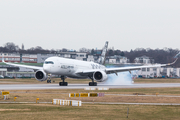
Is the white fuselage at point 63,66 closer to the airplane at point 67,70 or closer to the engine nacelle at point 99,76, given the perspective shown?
the airplane at point 67,70

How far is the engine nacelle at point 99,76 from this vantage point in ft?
222

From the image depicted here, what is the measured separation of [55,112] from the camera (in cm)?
2672

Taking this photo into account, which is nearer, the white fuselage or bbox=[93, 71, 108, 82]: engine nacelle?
the white fuselage

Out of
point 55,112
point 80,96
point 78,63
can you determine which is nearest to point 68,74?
point 78,63

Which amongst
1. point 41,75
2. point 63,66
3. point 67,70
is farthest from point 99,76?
point 41,75

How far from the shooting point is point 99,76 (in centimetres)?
6825

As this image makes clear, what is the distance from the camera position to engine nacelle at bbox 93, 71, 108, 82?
67.6m

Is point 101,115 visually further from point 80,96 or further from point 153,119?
point 80,96

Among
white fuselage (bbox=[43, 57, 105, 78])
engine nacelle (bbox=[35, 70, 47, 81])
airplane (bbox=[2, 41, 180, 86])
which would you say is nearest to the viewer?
white fuselage (bbox=[43, 57, 105, 78])

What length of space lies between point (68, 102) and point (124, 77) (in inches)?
2566

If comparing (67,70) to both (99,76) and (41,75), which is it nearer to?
(41,75)

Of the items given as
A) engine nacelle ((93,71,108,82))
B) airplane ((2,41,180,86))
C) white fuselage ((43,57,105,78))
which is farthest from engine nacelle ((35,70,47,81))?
engine nacelle ((93,71,108,82))

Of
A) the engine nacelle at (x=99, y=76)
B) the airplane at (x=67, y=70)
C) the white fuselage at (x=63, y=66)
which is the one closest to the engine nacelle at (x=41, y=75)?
the airplane at (x=67, y=70)

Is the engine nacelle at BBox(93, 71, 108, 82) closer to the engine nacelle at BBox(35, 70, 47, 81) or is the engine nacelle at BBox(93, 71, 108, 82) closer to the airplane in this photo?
the airplane
